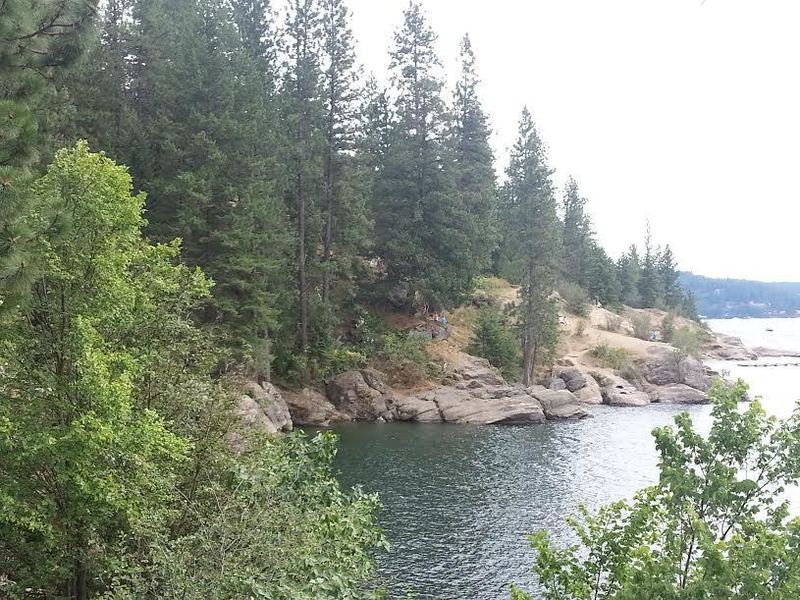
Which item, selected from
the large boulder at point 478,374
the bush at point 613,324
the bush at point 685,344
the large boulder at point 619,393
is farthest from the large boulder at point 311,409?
the bush at point 613,324

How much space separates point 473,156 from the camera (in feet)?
183

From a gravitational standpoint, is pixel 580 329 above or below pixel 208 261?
below

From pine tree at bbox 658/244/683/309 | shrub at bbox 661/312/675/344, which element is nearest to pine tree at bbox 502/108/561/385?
shrub at bbox 661/312/675/344

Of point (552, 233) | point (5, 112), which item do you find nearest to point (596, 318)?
point (552, 233)

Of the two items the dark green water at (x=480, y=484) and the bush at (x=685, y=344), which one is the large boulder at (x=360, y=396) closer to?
the dark green water at (x=480, y=484)

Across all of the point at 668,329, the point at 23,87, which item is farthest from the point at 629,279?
the point at 23,87

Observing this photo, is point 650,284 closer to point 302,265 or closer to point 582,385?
point 582,385

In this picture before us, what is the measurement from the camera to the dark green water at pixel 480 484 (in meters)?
18.1

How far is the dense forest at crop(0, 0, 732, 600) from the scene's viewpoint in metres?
9.12

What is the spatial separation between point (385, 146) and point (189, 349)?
1539 inches

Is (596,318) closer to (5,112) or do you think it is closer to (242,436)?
(242,436)

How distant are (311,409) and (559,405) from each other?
15.5 metres

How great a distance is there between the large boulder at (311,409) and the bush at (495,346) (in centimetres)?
1264

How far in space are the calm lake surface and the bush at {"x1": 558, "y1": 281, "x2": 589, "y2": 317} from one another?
78.3 feet
